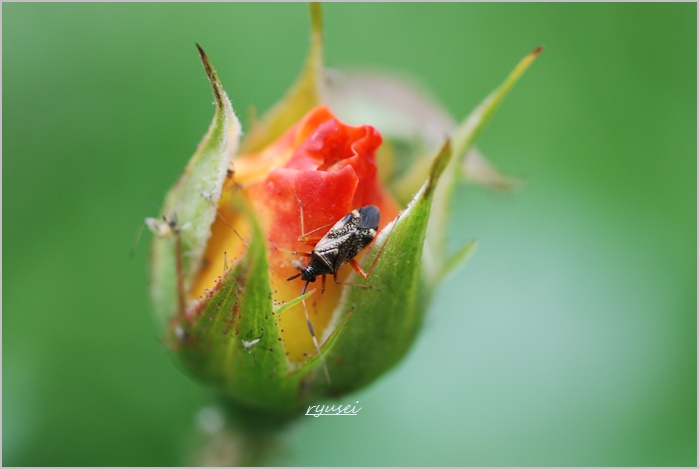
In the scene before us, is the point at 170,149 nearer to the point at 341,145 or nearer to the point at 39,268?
the point at 39,268

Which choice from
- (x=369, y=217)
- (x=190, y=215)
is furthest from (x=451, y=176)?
(x=190, y=215)

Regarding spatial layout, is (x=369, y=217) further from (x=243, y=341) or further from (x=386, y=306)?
(x=243, y=341)

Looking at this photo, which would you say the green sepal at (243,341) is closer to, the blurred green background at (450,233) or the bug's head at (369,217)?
the bug's head at (369,217)

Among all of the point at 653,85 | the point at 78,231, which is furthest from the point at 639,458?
the point at 78,231

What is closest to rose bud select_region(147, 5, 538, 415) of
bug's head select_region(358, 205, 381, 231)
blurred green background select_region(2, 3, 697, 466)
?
bug's head select_region(358, 205, 381, 231)

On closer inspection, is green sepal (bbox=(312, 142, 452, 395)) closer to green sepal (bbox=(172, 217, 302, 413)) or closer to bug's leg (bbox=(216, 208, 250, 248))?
green sepal (bbox=(172, 217, 302, 413))

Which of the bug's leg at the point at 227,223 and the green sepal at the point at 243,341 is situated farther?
the bug's leg at the point at 227,223

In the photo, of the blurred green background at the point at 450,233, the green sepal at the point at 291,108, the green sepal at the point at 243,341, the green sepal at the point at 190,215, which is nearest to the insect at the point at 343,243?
the green sepal at the point at 243,341
